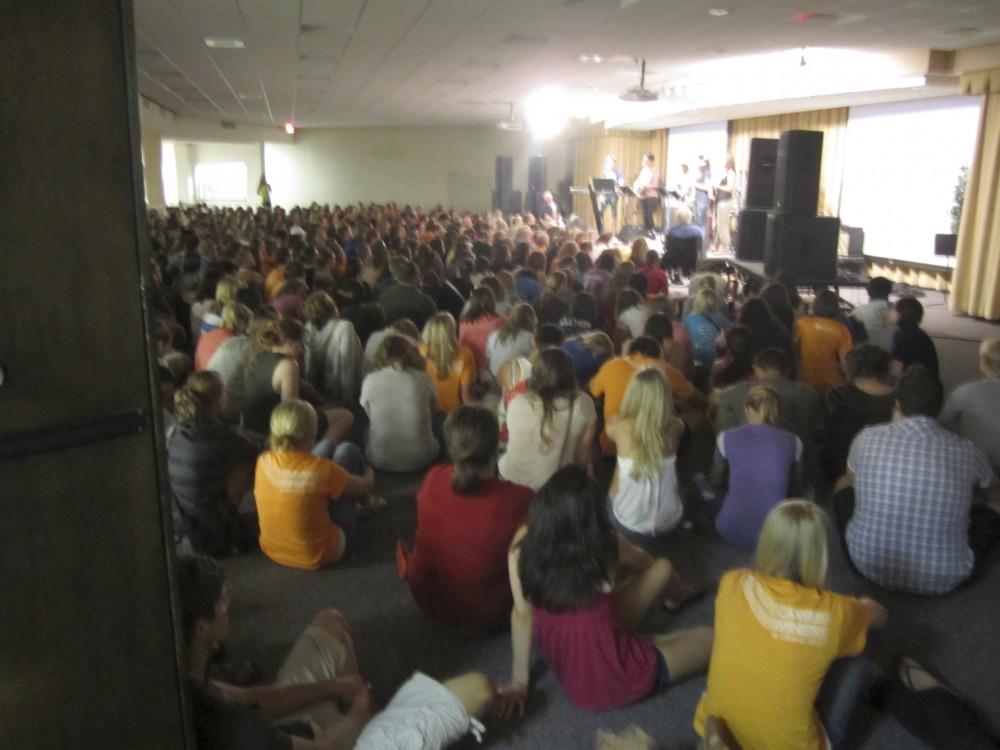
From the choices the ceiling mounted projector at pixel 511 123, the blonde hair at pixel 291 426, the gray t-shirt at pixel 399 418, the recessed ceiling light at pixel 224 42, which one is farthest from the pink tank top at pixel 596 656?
the ceiling mounted projector at pixel 511 123

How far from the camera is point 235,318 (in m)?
4.96

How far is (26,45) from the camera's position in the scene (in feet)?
3.29

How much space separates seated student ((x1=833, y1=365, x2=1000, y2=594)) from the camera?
2.98 m

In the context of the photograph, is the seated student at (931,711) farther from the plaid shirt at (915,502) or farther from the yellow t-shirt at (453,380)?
the yellow t-shirt at (453,380)

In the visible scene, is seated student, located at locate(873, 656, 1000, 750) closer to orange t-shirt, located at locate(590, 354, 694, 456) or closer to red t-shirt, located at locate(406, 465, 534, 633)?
red t-shirt, located at locate(406, 465, 534, 633)

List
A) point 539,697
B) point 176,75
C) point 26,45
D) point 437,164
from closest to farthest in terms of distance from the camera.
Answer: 1. point 26,45
2. point 539,697
3. point 176,75
4. point 437,164

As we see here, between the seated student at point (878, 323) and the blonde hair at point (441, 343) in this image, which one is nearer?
the blonde hair at point (441, 343)

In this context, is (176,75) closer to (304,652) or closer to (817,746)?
(304,652)

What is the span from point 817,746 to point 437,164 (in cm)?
2231

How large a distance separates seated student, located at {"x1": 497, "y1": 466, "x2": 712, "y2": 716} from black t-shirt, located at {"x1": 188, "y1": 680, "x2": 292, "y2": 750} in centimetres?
89

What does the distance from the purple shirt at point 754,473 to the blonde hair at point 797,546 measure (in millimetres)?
1261

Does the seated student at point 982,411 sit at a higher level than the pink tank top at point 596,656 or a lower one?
higher

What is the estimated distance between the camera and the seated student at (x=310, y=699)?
1678 millimetres

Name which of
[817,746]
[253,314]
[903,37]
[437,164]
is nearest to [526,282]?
[253,314]
